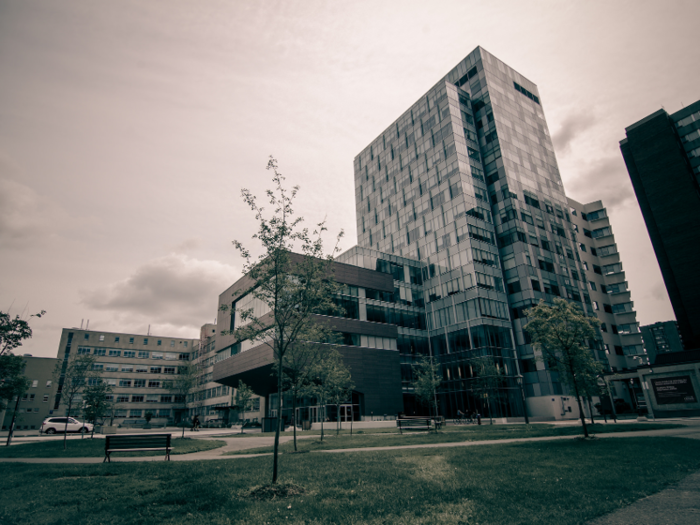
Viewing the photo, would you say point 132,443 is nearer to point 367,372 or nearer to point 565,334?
point 565,334

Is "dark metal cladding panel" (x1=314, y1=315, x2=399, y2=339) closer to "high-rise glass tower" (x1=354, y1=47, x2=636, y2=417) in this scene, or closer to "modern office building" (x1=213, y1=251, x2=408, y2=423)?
"modern office building" (x1=213, y1=251, x2=408, y2=423)

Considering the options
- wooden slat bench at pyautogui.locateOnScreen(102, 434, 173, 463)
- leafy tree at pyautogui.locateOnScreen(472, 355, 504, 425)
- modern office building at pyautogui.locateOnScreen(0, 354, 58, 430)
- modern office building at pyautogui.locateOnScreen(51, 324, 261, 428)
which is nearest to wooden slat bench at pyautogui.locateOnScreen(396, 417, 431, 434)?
leafy tree at pyautogui.locateOnScreen(472, 355, 504, 425)

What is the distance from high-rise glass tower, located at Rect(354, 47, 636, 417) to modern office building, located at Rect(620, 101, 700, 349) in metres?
16.9

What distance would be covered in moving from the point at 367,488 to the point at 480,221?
60710mm

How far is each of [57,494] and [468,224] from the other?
200 feet

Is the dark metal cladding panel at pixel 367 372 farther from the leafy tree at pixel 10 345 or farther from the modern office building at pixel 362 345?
the leafy tree at pixel 10 345

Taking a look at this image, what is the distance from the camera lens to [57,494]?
8922mm

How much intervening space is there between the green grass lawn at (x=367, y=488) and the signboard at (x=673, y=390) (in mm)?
23199

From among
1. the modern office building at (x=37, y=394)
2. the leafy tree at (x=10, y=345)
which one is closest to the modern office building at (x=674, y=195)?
the leafy tree at (x=10, y=345)

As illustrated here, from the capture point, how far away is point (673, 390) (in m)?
32.0

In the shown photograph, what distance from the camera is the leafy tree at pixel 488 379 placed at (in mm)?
46969

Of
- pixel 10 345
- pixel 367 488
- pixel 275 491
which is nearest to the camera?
pixel 275 491

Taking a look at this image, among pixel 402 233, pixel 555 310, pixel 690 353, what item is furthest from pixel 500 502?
pixel 402 233

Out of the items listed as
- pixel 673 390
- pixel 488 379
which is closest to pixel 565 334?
pixel 673 390
